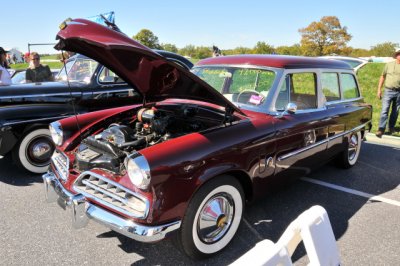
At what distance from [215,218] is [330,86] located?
2.39 meters

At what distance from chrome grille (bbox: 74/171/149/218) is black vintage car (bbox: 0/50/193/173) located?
134 cm

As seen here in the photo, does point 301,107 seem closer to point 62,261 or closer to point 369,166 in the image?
point 369,166

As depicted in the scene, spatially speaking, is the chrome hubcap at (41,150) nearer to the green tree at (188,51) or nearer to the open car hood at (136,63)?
the open car hood at (136,63)


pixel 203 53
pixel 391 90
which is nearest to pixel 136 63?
pixel 391 90

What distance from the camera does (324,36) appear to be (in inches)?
2343

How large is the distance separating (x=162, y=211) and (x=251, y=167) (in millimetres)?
922

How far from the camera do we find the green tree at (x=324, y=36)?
5740cm

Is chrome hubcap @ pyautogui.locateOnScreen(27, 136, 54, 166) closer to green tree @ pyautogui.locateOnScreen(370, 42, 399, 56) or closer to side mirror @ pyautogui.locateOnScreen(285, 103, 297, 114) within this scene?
side mirror @ pyautogui.locateOnScreen(285, 103, 297, 114)

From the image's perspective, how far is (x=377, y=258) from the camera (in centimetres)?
261

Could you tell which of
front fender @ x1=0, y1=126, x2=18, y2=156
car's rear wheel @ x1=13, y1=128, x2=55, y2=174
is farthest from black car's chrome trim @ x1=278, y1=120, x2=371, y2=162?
front fender @ x1=0, y1=126, x2=18, y2=156

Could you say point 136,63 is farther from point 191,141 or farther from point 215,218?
point 215,218

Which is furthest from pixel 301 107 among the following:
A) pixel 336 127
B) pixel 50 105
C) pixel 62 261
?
pixel 50 105

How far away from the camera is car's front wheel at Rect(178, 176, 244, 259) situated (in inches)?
91.8

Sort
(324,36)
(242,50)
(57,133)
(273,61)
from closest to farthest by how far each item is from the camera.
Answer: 1. (57,133)
2. (273,61)
3. (242,50)
4. (324,36)
